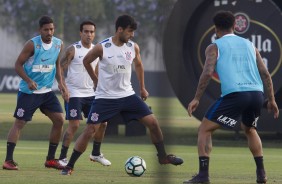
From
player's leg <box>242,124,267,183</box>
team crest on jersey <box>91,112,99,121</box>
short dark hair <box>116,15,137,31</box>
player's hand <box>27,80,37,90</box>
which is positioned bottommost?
player's leg <box>242,124,267,183</box>

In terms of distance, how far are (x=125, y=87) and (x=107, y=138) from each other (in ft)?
25.7

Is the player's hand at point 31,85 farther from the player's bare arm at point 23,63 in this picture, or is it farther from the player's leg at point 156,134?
the player's leg at point 156,134

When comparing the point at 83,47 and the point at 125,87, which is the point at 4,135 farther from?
the point at 125,87

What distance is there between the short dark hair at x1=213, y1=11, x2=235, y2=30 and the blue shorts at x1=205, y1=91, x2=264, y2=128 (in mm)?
801

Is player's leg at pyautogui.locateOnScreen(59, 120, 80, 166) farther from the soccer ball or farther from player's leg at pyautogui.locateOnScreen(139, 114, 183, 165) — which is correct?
player's leg at pyautogui.locateOnScreen(139, 114, 183, 165)

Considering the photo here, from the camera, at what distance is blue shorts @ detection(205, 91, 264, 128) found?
41.6 ft

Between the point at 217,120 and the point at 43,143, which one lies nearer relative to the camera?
the point at 217,120

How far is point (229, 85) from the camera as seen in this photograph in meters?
12.8

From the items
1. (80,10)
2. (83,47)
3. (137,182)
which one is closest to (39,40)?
(83,47)

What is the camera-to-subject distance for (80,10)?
4647 centimetres

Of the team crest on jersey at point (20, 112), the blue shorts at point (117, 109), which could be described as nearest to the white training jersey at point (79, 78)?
the team crest on jersey at point (20, 112)

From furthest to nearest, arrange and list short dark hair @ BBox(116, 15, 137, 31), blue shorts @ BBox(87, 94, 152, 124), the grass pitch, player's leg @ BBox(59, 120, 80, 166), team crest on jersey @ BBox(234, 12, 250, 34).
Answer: team crest on jersey @ BBox(234, 12, 250, 34) → player's leg @ BBox(59, 120, 80, 166) → blue shorts @ BBox(87, 94, 152, 124) → short dark hair @ BBox(116, 15, 137, 31) → the grass pitch

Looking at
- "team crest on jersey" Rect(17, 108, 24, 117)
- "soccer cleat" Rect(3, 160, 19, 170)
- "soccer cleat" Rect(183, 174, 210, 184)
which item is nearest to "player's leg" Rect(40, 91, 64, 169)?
"team crest on jersey" Rect(17, 108, 24, 117)

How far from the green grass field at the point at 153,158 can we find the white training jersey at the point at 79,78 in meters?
1.04
